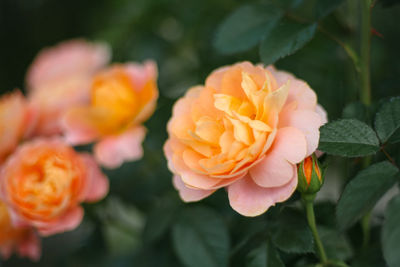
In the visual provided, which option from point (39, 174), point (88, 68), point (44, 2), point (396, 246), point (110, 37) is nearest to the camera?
point (396, 246)

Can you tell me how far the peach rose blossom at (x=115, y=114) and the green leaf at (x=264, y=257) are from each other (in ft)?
0.61

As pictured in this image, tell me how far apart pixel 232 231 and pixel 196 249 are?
3.6 inches

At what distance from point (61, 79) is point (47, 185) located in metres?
0.23

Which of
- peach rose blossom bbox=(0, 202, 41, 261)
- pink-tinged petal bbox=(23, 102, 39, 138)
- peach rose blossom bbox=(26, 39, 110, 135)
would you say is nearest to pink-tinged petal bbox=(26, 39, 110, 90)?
peach rose blossom bbox=(26, 39, 110, 135)

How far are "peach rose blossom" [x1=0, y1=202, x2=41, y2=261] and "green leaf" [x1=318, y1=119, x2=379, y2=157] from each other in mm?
377

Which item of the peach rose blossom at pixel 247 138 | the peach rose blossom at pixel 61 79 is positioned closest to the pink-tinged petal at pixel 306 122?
the peach rose blossom at pixel 247 138

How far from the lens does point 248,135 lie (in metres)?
0.34

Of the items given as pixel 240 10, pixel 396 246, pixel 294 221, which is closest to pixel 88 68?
pixel 240 10

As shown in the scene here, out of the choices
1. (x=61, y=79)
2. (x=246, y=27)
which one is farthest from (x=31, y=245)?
(x=246, y=27)

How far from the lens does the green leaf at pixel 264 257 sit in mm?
376

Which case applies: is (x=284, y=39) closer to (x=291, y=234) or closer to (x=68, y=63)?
(x=291, y=234)

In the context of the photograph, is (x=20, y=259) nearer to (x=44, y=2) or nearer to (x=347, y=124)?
(x=347, y=124)

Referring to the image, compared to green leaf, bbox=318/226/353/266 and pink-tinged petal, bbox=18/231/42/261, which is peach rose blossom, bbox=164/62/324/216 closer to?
green leaf, bbox=318/226/353/266

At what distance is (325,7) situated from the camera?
1.39ft
